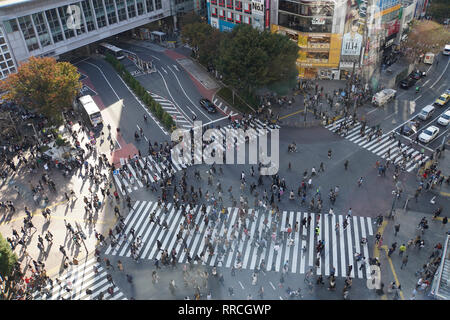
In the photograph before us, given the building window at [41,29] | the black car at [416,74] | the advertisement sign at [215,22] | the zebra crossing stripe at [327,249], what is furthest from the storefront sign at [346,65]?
the building window at [41,29]

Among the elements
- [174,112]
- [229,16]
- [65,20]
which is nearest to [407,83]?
[229,16]

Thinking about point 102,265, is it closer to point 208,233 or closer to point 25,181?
point 208,233

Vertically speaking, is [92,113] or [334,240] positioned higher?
[92,113]

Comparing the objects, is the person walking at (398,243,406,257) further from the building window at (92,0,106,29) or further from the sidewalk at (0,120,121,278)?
the building window at (92,0,106,29)

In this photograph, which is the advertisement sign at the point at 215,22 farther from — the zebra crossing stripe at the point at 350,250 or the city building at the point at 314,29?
the zebra crossing stripe at the point at 350,250

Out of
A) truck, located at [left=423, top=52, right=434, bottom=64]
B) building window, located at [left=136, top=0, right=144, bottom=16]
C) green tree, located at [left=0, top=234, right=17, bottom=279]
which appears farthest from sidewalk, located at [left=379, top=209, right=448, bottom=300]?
building window, located at [left=136, top=0, right=144, bottom=16]

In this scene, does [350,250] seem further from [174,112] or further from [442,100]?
[442,100]

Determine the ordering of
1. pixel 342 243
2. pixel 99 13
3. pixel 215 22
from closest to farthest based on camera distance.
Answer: pixel 342 243, pixel 99 13, pixel 215 22
